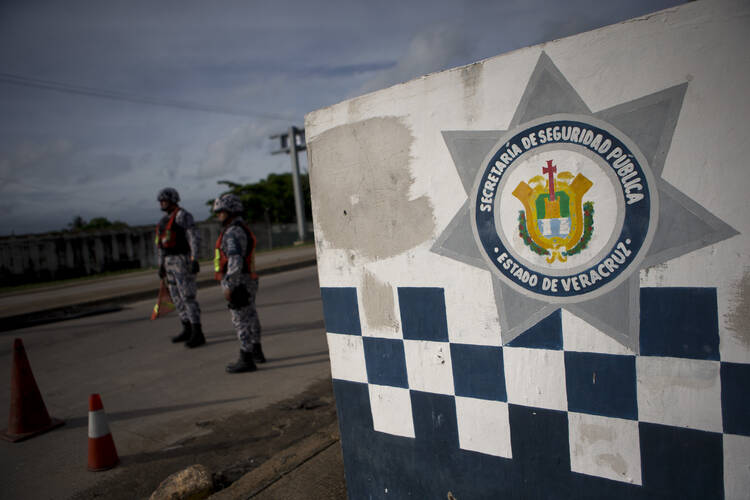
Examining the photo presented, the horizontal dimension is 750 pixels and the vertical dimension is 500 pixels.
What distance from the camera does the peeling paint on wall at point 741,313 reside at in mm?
957

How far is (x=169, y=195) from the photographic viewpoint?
5078mm

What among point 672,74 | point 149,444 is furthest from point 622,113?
point 149,444

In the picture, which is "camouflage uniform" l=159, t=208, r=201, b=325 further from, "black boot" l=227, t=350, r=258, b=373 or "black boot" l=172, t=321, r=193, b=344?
"black boot" l=227, t=350, r=258, b=373

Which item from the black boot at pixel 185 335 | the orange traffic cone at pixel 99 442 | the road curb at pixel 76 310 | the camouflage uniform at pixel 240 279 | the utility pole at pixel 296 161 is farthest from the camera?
the utility pole at pixel 296 161

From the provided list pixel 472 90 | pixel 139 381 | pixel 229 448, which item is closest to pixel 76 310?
pixel 139 381

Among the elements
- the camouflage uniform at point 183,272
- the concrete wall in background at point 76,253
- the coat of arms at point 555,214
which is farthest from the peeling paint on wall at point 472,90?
the concrete wall in background at point 76,253

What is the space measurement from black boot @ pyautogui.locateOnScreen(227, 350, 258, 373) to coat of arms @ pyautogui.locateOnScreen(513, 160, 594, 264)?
3.53 meters

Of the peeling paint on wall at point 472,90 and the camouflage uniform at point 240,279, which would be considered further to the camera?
the camouflage uniform at point 240,279

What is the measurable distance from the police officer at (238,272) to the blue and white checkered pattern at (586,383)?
2717 millimetres

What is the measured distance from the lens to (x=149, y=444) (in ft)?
9.81

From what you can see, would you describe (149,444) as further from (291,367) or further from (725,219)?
(725,219)

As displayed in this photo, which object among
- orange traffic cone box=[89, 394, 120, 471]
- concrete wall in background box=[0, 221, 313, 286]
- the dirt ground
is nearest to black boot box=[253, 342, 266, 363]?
the dirt ground

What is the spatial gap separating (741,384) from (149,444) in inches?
125

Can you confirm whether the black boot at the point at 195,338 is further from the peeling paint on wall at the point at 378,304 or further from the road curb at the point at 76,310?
the peeling paint on wall at the point at 378,304
